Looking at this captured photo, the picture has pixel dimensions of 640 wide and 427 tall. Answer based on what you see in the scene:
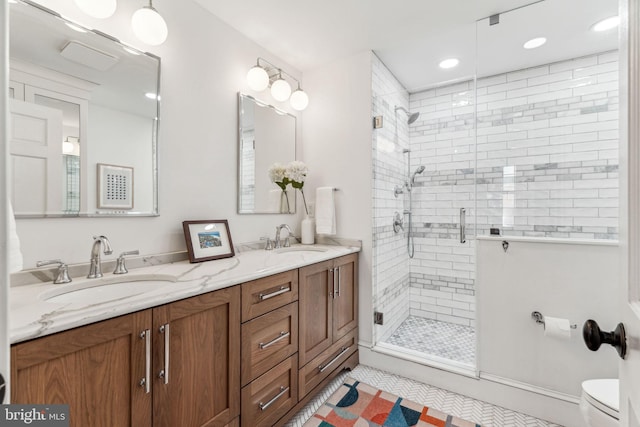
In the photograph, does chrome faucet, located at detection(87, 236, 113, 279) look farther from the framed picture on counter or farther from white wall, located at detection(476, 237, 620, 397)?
white wall, located at detection(476, 237, 620, 397)

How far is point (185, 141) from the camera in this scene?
174 cm

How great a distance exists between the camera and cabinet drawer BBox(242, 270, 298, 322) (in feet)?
4.42

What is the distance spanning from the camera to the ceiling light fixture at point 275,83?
2.09m

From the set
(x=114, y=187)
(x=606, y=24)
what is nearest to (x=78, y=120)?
(x=114, y=187)

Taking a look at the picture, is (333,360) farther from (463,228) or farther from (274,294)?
(463,228)

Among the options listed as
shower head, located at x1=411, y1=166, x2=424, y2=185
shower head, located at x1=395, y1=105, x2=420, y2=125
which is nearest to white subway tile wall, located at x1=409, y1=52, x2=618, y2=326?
shower head, located at x1=395, y1=105, x2=420, y2=125

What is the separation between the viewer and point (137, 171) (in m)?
1.51

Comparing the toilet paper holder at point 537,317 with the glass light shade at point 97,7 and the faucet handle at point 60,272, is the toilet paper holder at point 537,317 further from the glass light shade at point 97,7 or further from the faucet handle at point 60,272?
the glass light shade at point 97,7

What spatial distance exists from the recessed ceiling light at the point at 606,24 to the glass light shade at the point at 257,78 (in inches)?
87.0

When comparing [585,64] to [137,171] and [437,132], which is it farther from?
[137,171]

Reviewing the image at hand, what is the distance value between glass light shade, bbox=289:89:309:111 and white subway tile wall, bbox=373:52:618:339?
59 cm

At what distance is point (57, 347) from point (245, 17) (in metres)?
2.04
